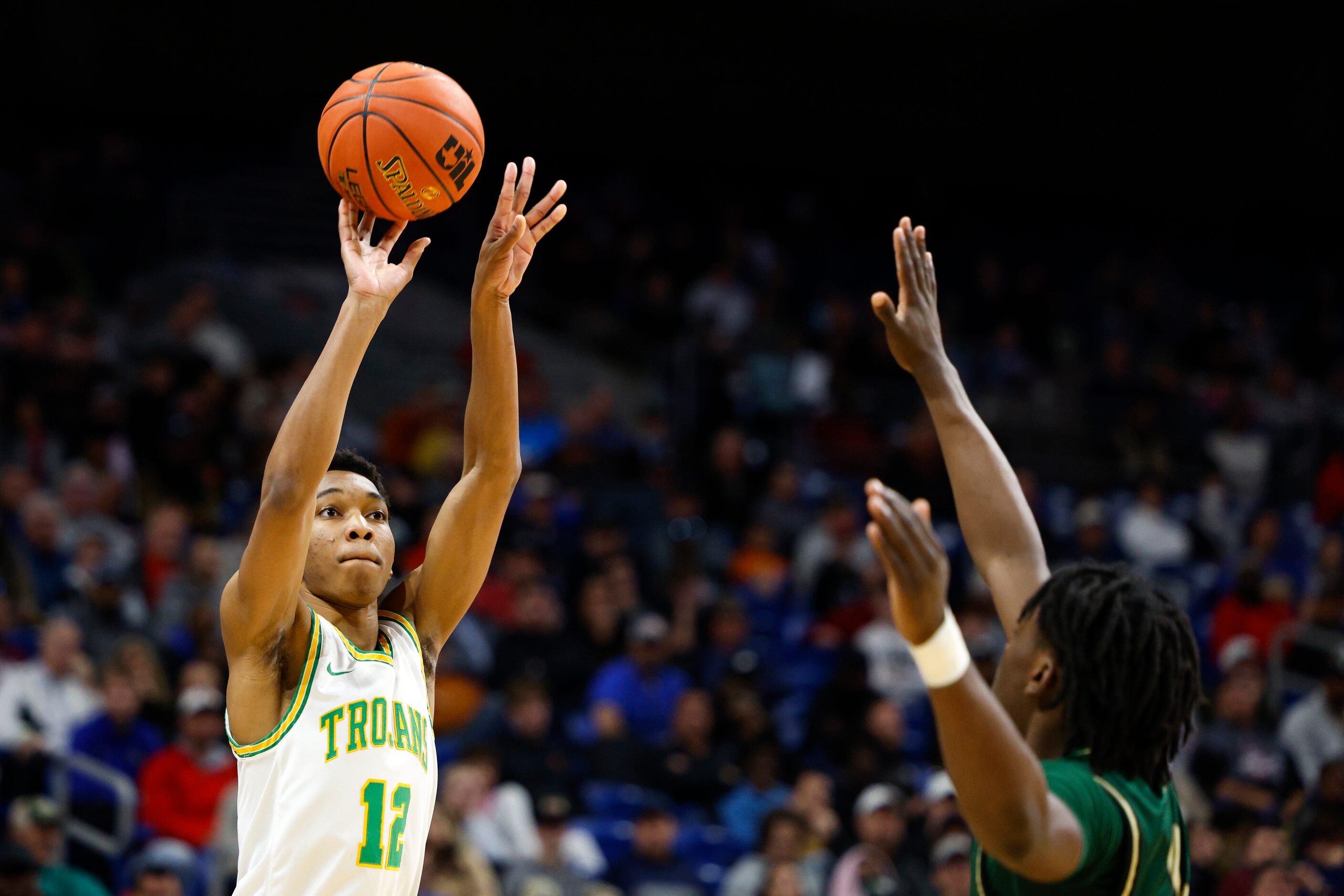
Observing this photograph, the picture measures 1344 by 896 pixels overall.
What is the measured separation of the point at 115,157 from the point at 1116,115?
1177 centimetres

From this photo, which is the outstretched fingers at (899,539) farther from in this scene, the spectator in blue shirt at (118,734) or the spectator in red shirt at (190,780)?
the spectator in blue shirt at (118,734)

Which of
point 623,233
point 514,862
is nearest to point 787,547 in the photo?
point 514,862

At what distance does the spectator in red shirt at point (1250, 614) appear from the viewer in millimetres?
10516

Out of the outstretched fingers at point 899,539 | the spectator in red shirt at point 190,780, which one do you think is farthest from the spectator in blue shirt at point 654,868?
the outstretched fingers at point 899,539

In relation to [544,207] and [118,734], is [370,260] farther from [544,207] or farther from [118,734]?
[118,734]

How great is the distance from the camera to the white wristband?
235 centimetres

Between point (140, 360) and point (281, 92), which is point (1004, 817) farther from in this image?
point (281, 92)

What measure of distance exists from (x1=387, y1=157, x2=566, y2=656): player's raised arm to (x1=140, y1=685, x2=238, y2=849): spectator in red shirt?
4.04 meters

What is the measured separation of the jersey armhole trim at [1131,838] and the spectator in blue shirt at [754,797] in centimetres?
589

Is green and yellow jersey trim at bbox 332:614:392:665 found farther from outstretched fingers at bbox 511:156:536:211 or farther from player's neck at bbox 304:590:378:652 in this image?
outstretched fingers at bbox 511:156:536:211

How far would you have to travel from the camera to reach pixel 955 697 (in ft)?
7.70

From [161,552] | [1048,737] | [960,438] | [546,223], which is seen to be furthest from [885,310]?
[161,552]

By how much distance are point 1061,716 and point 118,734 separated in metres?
6.03

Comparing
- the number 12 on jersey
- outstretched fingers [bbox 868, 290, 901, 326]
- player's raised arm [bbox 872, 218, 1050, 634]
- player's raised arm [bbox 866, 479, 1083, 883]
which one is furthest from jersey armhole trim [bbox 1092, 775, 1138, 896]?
the number 12 on jersey
